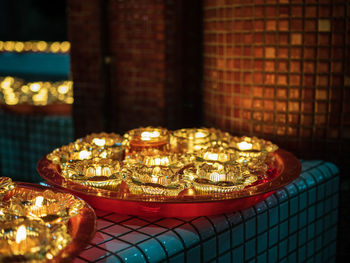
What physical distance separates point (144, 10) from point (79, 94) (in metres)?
1.11

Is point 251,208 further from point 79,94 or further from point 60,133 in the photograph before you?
point 60,133

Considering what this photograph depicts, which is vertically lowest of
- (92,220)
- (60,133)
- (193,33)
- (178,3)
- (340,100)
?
(60,133)

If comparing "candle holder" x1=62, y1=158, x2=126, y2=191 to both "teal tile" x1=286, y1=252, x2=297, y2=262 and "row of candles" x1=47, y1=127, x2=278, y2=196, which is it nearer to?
"row of candles" x1=47, y1=127, x2=278, y2=196

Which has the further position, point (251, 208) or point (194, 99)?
point (194, 99)

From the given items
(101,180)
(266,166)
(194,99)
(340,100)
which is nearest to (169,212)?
(101,180)

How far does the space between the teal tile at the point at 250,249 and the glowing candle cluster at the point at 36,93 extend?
3553mm

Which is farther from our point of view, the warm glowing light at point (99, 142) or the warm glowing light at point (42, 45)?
the warm glowing light at point (42, 45)

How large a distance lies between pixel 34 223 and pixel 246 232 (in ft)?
3.54

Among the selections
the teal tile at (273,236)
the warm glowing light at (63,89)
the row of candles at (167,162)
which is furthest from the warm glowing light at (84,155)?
the warm glowing light at (63,89)

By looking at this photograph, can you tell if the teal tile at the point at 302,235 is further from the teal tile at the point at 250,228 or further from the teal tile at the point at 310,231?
the teal tile at the point at 250,228

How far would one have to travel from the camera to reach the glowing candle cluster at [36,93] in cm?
569

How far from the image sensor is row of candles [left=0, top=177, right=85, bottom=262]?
1447 millimetres

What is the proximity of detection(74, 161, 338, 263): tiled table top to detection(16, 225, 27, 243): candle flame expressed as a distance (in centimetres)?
25

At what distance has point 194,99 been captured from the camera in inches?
171
